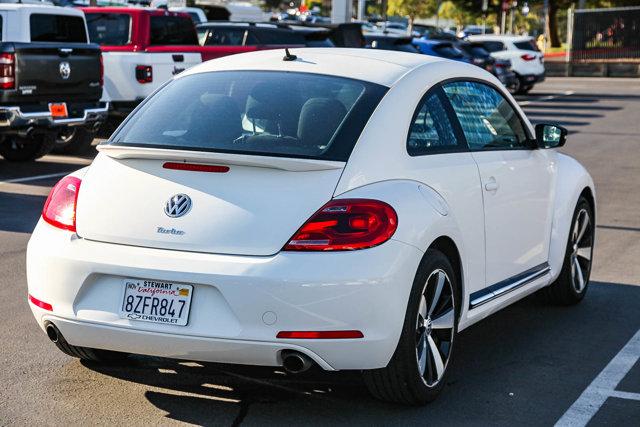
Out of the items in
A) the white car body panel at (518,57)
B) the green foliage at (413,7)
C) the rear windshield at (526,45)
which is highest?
the rear windshield at (526,45)

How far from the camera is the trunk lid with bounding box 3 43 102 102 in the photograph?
1380 cm

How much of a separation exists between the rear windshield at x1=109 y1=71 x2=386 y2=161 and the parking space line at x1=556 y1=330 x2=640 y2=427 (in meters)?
1.53

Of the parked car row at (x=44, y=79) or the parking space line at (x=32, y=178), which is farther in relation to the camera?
the parked car row at (x=44, y=79)

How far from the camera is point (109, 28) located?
17766 mm

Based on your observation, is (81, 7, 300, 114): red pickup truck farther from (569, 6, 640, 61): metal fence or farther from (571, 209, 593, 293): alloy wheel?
(569, 6, 640, 61): metal fence

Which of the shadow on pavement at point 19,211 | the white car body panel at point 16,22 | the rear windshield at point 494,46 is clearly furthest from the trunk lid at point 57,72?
the rear windshield at point 494,46

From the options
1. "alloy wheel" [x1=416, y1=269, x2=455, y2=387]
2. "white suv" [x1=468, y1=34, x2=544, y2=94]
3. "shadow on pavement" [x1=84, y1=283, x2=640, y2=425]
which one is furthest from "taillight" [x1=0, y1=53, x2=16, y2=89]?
"white suv" [x1=468, y1=34, x2=544, y2=94]

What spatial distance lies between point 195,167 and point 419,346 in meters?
1.27

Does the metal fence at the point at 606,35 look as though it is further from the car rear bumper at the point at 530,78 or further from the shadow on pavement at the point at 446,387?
the shadow on pavement at the point at 446,387

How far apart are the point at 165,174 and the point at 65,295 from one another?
2.20ft

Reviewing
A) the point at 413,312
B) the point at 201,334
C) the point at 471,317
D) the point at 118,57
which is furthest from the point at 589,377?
the point at 118,57

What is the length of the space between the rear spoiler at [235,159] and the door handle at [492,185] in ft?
4.14

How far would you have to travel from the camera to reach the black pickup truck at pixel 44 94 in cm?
1369

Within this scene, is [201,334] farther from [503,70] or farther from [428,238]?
[503,70]
